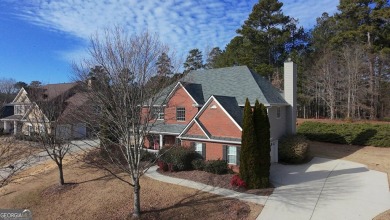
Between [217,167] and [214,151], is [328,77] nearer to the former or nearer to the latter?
[214,151]

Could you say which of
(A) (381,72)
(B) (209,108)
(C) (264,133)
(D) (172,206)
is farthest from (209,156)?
(A) (381,72)

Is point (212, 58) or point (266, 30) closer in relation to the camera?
point (266, 30)

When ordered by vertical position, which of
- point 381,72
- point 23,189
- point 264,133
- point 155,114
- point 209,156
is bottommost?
point 23,189

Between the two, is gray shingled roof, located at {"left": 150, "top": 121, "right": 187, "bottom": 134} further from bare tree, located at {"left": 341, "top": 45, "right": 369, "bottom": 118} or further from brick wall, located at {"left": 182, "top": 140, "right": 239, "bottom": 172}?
bare tree, located at {"left": 341, "top": 45, "right": 369, "bottom": 118}

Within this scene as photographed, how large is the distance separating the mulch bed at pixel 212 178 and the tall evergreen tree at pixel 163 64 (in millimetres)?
8002

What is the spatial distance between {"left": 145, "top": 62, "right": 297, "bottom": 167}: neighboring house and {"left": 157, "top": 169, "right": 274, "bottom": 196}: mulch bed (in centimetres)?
228

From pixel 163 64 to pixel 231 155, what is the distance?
33.8 feet

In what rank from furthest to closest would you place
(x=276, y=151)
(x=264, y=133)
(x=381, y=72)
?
(x=381, y=72) < (x=276, y=151) < (x=264, y=133)

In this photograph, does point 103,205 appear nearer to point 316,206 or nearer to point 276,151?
point 316,206

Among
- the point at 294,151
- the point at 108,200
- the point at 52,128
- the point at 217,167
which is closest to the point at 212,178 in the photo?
the point at 217,167

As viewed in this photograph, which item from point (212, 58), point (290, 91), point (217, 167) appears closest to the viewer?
point (217, 167)

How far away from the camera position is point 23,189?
709 inches

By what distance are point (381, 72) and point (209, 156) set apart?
35456mm

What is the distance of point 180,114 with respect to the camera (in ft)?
83.1
